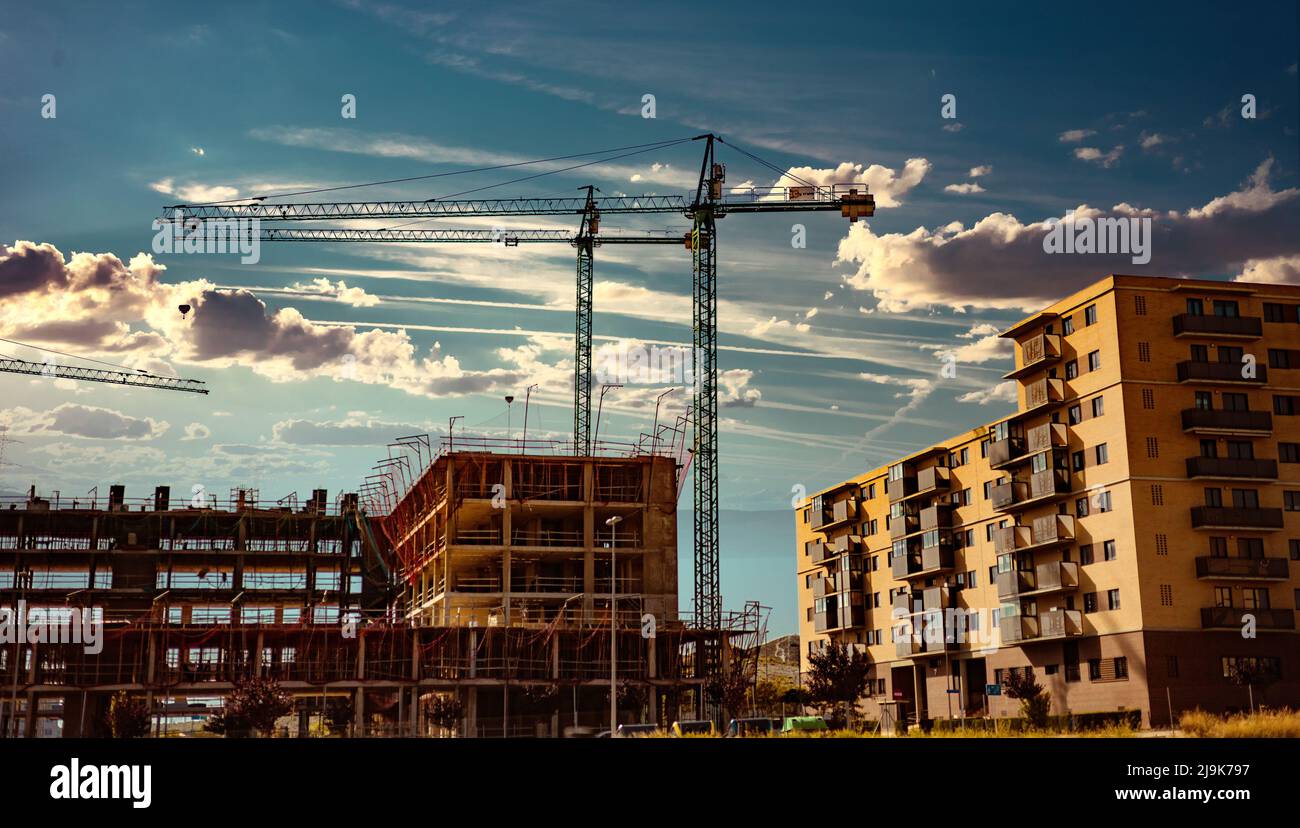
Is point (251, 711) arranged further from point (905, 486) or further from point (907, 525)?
point (905, 486)

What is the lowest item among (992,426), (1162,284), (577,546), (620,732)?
(620,732)

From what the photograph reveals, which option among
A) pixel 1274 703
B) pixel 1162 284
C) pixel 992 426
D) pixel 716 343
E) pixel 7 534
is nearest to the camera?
pixel 1274 703

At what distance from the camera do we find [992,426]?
8675 cm

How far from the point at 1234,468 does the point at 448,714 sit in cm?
4823

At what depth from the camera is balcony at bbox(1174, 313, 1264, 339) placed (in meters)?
75.7

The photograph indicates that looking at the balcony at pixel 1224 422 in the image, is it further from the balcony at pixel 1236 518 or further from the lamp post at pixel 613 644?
the lamp post at pixel 613 644

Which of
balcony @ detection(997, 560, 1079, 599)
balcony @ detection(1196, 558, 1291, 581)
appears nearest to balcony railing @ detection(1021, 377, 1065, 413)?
balcony @ detection(997, 560, 1079, 599)

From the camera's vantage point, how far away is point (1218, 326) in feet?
250

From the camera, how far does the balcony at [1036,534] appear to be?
78.1m

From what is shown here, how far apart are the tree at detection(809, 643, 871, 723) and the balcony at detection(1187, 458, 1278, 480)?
30404 millimetres

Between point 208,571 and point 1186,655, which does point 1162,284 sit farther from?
point 208,571

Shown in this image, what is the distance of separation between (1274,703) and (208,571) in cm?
9400

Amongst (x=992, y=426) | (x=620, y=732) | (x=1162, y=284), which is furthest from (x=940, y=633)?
(x=620, y=732)

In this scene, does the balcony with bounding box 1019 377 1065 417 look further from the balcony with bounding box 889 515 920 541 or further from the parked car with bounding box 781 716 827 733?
the parked car with bounding box 781 716 827 733
